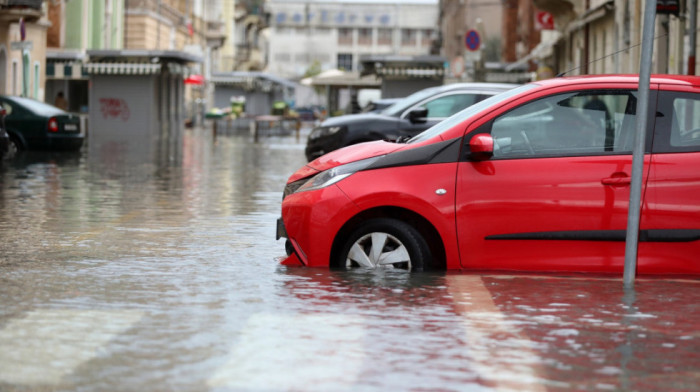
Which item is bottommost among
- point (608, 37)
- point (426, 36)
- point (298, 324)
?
point (298, 324)

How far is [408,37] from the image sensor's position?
156 metres

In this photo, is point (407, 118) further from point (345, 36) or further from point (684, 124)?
point (345, 36)

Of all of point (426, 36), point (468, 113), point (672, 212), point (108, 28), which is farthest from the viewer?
point (426, 36)

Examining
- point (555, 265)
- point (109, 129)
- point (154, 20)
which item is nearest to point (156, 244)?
point (555, 265)

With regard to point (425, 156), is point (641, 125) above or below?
above

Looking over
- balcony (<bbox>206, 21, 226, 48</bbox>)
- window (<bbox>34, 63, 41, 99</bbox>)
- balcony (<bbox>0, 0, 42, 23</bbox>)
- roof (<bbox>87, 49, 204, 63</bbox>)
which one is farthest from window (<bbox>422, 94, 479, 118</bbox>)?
balcony (<bbox>206, 21, 226, 48</bbox>)

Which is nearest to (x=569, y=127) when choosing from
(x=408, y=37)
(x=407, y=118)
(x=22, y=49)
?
(x=407, y=118)

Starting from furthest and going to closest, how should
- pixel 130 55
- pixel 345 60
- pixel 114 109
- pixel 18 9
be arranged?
pixel 345 60, pixel 114 109, pixel 130 55, pixel 18 9

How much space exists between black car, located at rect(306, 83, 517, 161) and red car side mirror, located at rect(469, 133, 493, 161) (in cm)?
1139

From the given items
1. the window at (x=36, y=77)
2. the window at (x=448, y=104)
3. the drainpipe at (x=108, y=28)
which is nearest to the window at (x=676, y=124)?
the window at (x=448, y=104)

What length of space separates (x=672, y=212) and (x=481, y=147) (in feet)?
4.23

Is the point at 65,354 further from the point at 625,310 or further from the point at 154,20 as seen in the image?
the point at 154,20

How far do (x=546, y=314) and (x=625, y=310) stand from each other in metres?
0.50

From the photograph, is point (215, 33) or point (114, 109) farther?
point (215, 33)
